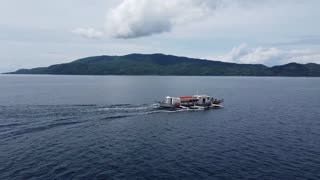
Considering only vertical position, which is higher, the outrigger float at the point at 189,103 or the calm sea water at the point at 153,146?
the outrigger float at the point at 189,103

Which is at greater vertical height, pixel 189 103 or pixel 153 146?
pixel 189 103

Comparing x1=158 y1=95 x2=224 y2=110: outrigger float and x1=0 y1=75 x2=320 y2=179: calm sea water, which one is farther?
x1=158 y1=95 x2=224 y2=110: outrigger float

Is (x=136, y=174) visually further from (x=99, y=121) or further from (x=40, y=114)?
(x=40, y=114)

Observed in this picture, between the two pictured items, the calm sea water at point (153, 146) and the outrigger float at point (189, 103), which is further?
the outrigger float at point (189, 103)

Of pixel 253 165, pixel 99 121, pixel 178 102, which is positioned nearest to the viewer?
pixel 253 165

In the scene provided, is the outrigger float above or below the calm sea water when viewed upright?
above

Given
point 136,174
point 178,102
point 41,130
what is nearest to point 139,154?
point 136,174

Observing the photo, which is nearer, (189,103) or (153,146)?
(153,146)

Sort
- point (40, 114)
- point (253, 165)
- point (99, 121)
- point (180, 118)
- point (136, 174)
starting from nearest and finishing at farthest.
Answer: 1. point (136, 174)
2. point (253, 165)
3. point (99, 121)
4. point (40, 114)
5. point (180, 118)
